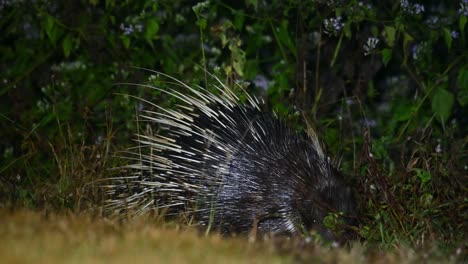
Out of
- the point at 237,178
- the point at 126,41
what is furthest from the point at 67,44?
the point at 237,178

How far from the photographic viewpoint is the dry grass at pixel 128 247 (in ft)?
10.8

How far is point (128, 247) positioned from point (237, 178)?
1.57 m

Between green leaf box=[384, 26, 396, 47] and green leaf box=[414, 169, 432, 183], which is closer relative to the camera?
green leaf box=[414, 169, 432, 183]

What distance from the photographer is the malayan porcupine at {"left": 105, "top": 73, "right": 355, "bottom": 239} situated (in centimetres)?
496

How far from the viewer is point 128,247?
11.4 feet

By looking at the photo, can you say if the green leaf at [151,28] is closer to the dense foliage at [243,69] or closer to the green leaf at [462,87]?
the dense foliage at [243,69]

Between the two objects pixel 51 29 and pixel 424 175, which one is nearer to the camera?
pixel 424 175

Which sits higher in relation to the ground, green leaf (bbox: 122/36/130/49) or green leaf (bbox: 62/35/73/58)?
green leaf (bbox: 122/36/130/49)

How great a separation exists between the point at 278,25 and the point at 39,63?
1712 millimetres

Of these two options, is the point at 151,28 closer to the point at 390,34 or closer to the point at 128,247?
the point at 390,34

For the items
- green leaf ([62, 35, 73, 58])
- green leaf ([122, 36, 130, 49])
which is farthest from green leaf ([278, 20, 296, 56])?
green leaf ([62, 35, 73, 58])

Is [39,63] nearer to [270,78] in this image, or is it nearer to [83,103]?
[83,103]

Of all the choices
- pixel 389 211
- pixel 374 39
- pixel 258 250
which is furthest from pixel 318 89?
pixel 258 250

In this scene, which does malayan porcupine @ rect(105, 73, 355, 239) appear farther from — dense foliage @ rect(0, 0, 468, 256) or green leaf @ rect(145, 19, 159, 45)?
green leaf @ rect(145, 19, 159, 45)
